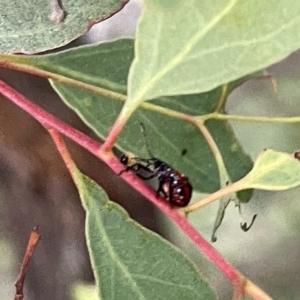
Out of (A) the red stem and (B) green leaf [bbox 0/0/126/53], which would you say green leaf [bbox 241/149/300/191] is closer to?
(A) the red stem

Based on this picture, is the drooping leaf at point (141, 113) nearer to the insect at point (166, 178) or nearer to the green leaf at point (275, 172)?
the insect at point (166, 178)

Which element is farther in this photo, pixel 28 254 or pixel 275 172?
pixel 28 254

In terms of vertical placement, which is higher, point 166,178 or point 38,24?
point 38,24

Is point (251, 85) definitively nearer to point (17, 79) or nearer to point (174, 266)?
point (17, 79)

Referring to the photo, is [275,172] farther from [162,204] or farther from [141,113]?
[141,113]

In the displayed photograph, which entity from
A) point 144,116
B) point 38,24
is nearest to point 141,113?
point 144,116

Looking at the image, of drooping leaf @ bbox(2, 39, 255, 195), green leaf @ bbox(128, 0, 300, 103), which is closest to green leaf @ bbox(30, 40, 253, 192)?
drooping leaf @ bbox(2, 39, 255, 195)
